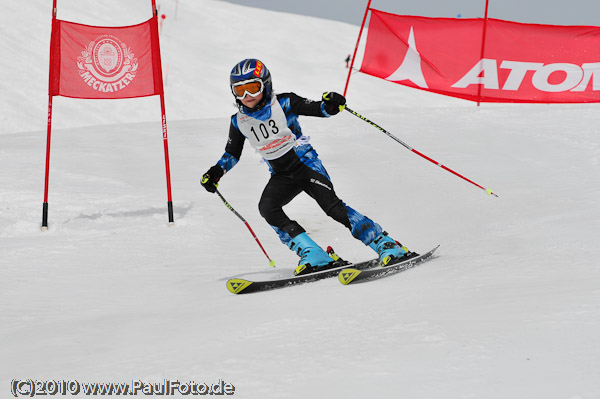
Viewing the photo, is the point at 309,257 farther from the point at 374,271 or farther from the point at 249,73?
the point at 249,73

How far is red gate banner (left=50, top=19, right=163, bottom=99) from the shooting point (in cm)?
694

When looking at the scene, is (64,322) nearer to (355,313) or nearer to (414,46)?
(355,313)

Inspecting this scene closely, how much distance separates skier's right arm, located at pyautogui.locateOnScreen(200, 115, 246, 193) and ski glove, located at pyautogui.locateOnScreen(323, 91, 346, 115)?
82cm

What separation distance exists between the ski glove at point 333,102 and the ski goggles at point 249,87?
0.48 meters

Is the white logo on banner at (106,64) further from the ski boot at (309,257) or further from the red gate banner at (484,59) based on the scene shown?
the red gate banner at (484,59)

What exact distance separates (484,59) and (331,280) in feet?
29.1

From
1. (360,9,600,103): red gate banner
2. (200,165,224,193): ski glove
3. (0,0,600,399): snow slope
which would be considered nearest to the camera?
(0,0,600,399): snow slope

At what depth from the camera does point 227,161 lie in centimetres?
502

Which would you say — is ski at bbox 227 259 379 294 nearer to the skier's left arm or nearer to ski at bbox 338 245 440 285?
ski at bbox 338 245 440 285

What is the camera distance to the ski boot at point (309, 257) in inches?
179

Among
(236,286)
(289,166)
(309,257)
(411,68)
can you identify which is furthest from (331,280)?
(411,68)

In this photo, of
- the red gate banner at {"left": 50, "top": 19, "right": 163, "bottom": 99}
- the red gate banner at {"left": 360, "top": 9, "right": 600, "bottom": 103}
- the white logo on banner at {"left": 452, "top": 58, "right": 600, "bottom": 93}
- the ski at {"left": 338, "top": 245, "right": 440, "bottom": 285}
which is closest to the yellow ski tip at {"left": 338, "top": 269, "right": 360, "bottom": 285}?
the ski at {"left": 338, "top": 245, "right": 440, "bottom": 285}

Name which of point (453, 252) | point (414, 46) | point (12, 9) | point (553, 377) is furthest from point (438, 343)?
point (12, 9)

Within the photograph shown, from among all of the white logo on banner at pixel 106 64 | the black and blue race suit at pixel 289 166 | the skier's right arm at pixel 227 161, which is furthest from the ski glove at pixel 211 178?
the white logo on banner at pixel 106 64
